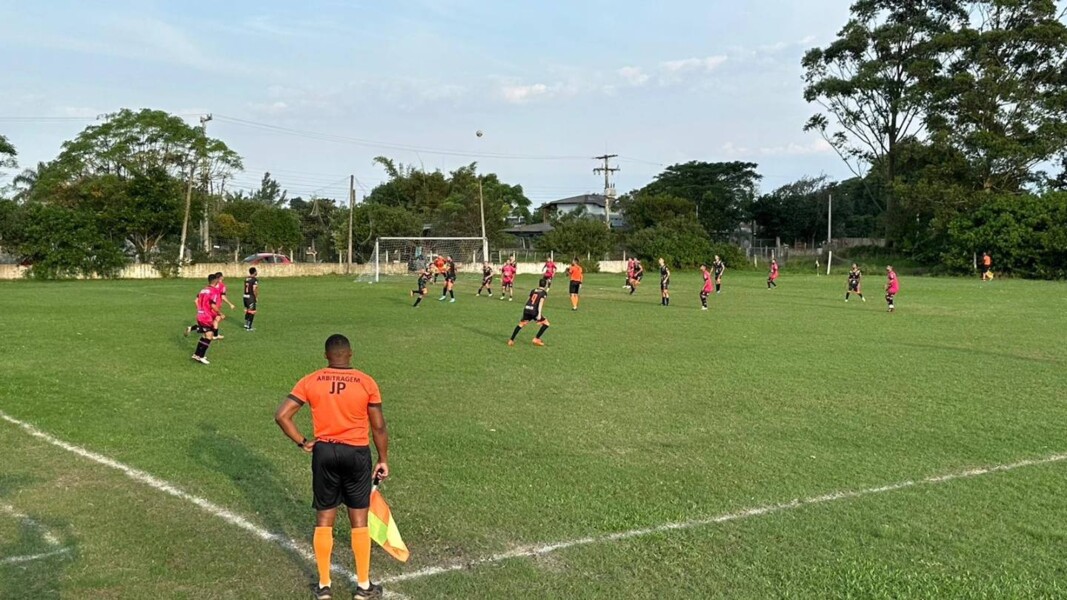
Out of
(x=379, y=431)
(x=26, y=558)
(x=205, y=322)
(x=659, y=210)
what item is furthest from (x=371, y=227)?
(x=379, y=431)

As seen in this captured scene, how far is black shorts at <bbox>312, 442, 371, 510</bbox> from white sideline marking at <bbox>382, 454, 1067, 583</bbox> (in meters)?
0.62

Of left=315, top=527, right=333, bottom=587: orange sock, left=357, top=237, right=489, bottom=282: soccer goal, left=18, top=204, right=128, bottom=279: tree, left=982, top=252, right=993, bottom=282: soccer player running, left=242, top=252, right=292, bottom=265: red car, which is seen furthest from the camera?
left=242, top=252, right=292, bottom=265: red car

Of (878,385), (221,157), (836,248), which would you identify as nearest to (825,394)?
(878,385)

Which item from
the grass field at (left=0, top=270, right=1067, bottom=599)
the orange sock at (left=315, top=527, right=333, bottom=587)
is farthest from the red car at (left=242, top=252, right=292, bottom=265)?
the orange sock at (left=315, top=527, right=333, bottom=587)

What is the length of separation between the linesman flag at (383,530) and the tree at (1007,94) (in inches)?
2338

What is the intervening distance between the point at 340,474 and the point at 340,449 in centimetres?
17

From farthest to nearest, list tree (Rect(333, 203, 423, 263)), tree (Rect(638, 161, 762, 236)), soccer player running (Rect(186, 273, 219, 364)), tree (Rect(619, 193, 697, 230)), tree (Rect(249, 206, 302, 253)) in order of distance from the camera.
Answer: tree (Rect(638, 161, 762, 236)) → tree (Rect(619, 193, 697, 230)) → tree (Rect(249, 206, 302, 253)) → tree (Rect(333, 203, 423, 263)) → soccer player running (Rect(186, 273, 219, 364))

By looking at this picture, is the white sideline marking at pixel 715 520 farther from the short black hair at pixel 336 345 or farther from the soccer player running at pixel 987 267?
the soccer player running at pixel 987 267

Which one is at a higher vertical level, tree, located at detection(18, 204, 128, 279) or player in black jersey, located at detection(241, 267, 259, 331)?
tree, located at detection(18, 204, 128, 279)

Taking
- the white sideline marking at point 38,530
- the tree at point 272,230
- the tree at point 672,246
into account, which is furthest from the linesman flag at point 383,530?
the tree at point 272,230

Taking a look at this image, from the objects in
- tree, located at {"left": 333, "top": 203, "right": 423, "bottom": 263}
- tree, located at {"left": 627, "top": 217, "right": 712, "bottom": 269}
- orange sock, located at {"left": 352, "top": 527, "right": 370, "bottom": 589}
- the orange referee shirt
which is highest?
tree, located at {"left": 333, "top": 203, "right": 423, "bottom": 263}

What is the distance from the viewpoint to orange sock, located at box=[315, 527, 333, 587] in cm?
493

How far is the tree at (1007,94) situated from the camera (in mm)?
54875

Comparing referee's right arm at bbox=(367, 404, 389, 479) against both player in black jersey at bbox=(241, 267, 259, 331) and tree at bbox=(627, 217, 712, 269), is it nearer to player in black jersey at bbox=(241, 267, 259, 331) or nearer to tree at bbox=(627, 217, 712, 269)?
player in black jersey at bbox=(241, 267, 259, 331)
